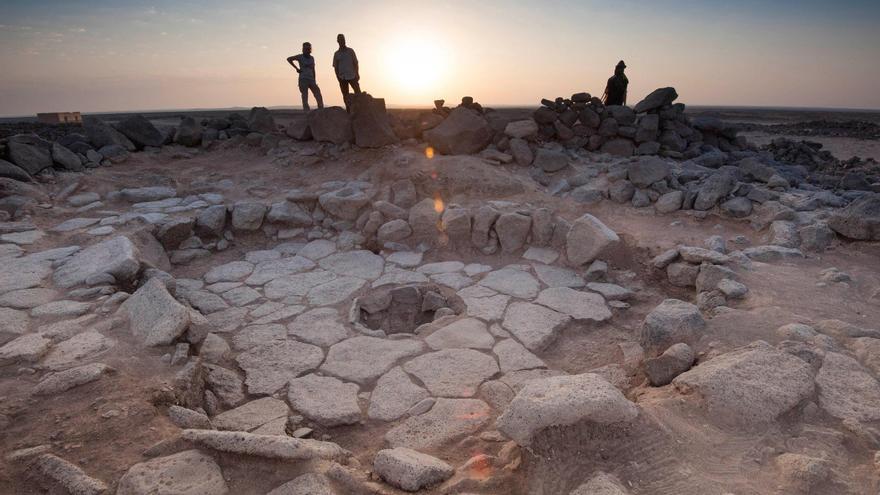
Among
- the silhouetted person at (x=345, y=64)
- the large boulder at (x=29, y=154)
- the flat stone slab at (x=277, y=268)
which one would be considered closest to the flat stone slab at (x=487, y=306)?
the flat stone slab at (x=277, y=268)

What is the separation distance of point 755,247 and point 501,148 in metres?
3.95

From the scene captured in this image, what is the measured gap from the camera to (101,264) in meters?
4.07

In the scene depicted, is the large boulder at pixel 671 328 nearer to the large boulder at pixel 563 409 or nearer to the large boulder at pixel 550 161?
the large boulder at pixel 563 409

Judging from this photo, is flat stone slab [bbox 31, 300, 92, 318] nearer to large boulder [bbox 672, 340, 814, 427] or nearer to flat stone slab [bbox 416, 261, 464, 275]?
flat stone slab [bbox 416, 261, 464, 275]

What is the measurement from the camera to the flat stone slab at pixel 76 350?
2670 millimetres

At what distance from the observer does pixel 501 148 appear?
729cm

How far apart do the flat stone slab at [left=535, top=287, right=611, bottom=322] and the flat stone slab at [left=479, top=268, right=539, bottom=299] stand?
14 cm

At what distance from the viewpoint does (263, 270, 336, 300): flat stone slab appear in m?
4.52

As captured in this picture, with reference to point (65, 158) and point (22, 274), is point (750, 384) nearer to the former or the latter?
point (22, 274)

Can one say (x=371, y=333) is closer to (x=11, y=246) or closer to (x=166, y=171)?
(x=11, y=246)

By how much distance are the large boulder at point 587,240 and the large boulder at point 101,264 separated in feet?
14.6

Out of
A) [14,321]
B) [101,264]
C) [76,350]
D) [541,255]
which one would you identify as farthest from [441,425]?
[101,264]

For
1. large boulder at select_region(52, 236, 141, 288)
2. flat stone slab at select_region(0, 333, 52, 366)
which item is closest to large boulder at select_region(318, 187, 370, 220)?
large boulder at select_region(52, 236, 141, 288)

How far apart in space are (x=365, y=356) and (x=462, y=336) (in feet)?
2.72
